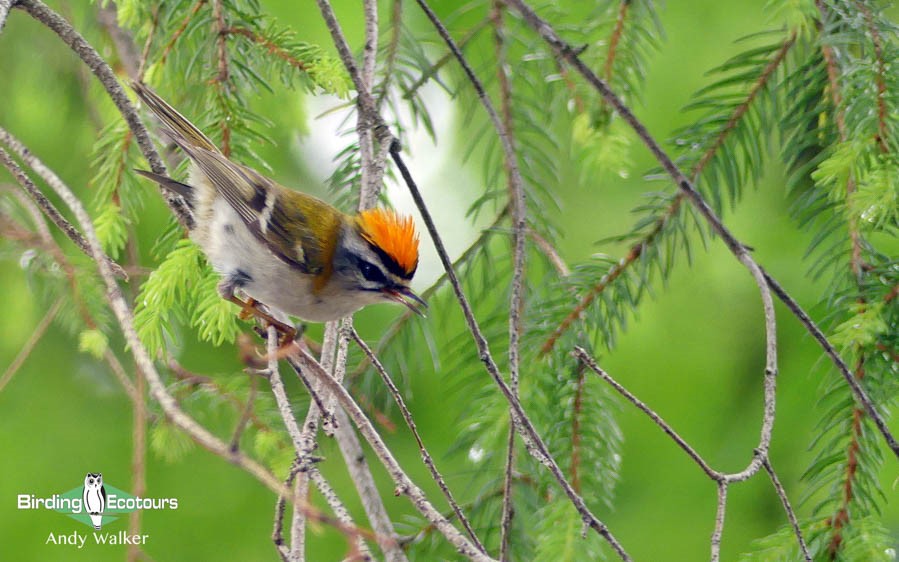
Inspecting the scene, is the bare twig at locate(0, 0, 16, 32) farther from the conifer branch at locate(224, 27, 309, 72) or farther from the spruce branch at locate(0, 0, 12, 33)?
the conifer branch at locate(224, 27, 309, 72)

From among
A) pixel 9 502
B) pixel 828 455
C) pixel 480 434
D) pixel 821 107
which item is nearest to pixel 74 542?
pixel 9 502

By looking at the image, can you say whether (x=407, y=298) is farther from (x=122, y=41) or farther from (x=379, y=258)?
(x=122, y=41)

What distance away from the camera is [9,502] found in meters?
2.69

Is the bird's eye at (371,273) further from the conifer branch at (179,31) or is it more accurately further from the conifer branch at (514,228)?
the conifer branch at (179,31)

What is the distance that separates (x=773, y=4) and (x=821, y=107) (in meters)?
0.22

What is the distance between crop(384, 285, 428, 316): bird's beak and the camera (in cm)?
187

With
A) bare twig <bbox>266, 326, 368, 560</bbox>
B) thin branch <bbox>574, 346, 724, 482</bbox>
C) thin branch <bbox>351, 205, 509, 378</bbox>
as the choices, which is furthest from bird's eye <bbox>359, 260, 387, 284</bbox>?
thin branch <bbox>574, 346, 724, 482</bbox>

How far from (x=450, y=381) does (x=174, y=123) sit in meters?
1.39

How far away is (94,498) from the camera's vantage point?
239 centimetres

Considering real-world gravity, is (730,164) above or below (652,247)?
above

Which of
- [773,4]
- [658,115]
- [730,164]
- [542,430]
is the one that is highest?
[658,115]

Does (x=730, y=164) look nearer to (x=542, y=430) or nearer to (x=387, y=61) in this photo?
(x=542, y=430)
